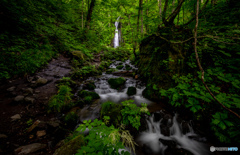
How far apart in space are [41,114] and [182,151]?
5.08m

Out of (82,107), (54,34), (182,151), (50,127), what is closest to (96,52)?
(54,34)

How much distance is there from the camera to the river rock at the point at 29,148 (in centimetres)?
247

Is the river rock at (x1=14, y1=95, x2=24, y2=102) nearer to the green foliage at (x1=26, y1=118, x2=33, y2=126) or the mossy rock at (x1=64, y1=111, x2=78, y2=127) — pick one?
the green foliage at (x1=26, y1=118, x2=33, y2=126)

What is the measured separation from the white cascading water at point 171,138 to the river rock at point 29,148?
3031 millimetres

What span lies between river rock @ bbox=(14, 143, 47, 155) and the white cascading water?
3.03 meters

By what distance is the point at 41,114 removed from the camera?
3.76 meters

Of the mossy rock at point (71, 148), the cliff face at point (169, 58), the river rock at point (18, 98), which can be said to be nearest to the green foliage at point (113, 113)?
the mossy rock at point (71, 148)

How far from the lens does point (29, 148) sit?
2.56 m

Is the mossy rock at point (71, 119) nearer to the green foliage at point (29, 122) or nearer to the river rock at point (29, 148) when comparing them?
the river rock at point (29, 148)

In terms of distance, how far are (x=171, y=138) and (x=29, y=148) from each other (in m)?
4.43

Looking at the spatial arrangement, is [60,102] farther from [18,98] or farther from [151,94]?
[151,94]

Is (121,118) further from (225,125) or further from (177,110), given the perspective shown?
(225,125)

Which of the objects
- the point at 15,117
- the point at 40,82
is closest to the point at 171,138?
the point at 15,117

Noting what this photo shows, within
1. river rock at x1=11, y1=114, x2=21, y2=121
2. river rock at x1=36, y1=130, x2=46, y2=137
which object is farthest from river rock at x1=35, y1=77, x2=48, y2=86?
river rock at x1=36, y1=130, x2=46, y2=137
